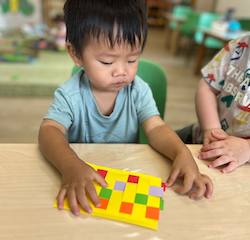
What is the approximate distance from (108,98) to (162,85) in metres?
0.29

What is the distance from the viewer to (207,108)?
0.81 meters

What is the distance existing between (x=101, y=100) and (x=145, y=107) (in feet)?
0.50

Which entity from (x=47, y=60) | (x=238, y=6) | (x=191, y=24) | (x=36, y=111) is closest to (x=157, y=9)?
(x=238, y=6)

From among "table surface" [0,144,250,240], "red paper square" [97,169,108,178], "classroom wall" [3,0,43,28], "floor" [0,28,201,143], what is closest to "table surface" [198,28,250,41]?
"floor" [0,28,201,143]

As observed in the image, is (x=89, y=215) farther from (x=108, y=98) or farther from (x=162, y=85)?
(x=162, y=85)

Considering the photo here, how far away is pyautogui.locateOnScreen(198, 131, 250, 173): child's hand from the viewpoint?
54cm

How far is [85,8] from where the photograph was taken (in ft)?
1.80

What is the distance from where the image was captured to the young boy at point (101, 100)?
45cm

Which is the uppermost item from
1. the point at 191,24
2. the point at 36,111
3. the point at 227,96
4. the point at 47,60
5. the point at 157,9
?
the point at 227,96

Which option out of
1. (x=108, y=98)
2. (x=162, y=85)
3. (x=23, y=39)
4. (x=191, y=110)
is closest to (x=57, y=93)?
(x=108, y=98)

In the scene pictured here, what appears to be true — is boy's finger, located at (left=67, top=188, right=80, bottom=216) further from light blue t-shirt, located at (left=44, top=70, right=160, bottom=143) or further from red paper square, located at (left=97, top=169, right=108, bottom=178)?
light blue t-shirt, located at (left=44, top=70, right=160, bottom=143)

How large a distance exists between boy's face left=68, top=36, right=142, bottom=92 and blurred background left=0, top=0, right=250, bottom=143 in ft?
4.15

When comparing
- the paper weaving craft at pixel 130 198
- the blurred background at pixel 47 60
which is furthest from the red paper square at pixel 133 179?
the blurred background at pixel 47 60

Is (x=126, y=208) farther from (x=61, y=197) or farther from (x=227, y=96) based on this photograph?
(x=227, y=96)
